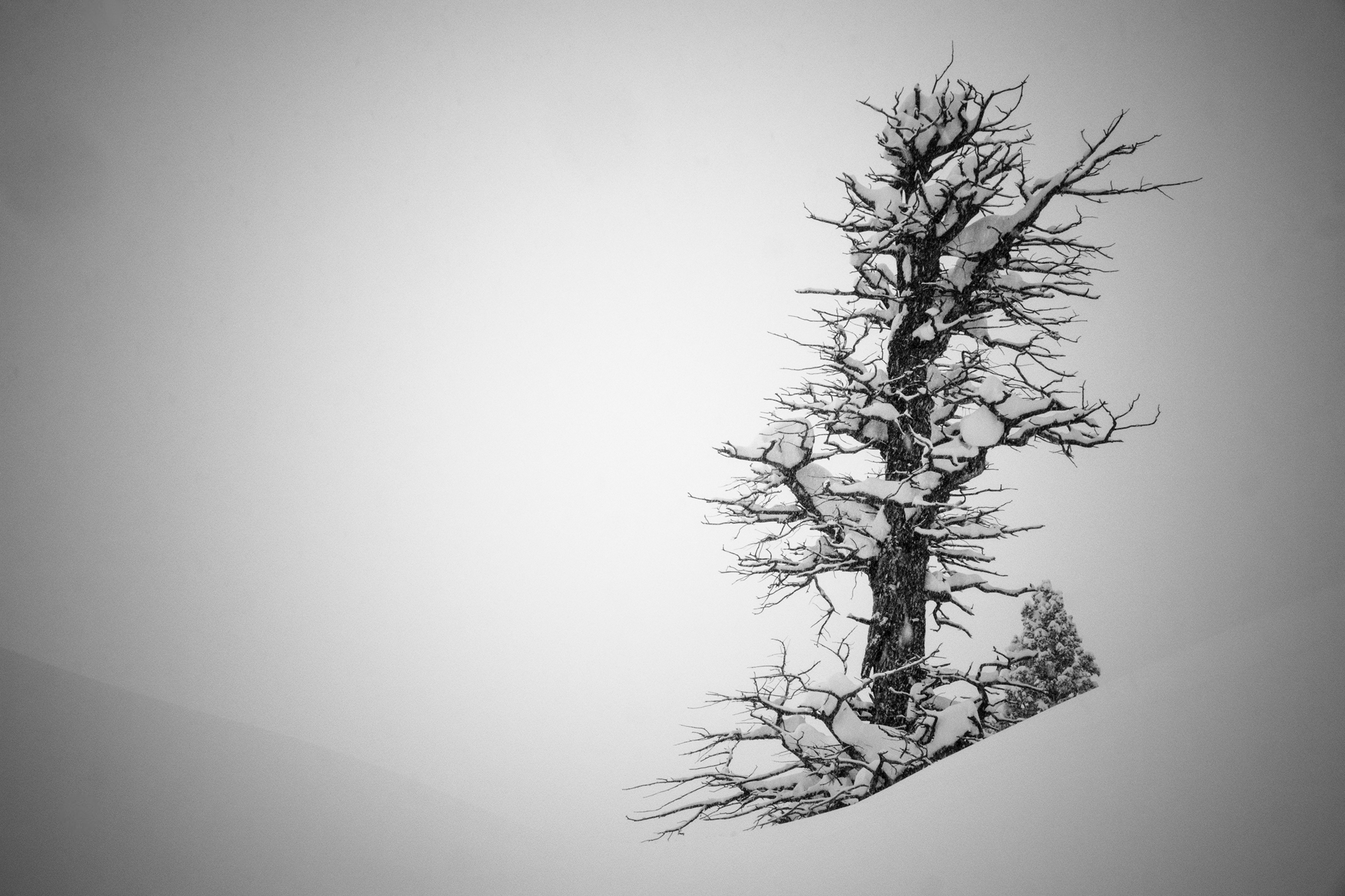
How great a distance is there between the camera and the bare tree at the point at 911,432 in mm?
3488

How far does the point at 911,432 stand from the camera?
3670 millimetres

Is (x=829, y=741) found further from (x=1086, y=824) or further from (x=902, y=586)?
(x=1086, y=824)

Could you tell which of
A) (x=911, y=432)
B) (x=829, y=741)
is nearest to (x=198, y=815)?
(x=829, y=741)

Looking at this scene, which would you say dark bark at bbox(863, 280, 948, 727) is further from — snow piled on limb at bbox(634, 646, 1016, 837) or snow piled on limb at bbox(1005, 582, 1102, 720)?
snow piled on limb at bbox(1005, 582, 1102, 720)

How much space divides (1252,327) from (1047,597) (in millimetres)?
60005

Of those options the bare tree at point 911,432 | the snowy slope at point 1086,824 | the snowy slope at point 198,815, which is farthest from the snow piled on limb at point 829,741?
the snowy slope at point 198,815

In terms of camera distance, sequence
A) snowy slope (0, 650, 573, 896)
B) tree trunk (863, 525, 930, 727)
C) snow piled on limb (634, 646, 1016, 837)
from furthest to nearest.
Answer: snowy slope (0, 650, 573, 896) < tree trunk (863, 525, 930, 727) < snow piled on limb (634, 646, 1016, 837)

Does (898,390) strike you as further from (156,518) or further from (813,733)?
(156,518)

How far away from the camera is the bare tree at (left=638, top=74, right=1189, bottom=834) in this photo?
3488mm

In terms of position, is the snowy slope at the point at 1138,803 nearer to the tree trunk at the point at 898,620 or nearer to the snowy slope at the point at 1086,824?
the snowy slope at the point at 1086,824

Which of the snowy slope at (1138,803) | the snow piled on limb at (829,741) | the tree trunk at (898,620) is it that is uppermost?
the tree trunk at (898,620)

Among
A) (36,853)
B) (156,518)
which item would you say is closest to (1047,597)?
(36,853)

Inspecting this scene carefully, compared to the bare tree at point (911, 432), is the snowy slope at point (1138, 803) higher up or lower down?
lower down

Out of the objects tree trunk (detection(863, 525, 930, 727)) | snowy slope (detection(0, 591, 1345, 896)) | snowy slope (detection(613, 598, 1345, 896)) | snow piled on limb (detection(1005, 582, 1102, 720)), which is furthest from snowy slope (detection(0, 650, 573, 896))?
snow piled on limb (detection(1005, 582, 1102, 720))
